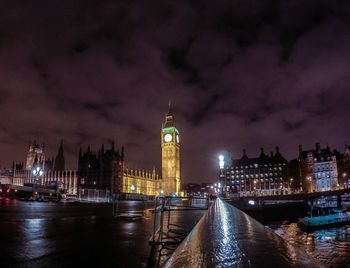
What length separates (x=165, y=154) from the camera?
139 metres

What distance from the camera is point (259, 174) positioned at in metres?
147

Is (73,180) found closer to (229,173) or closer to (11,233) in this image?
(229,173)

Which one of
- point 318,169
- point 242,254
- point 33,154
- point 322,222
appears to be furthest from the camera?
point 33,154

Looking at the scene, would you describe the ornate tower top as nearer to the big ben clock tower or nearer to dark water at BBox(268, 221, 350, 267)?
the big ben clock tower

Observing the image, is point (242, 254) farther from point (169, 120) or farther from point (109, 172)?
point (169, 120)

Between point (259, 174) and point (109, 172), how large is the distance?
7559 centimetres

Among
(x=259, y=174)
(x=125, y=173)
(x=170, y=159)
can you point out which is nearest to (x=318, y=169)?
(x=259, y=174)

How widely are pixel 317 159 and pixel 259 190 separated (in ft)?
119

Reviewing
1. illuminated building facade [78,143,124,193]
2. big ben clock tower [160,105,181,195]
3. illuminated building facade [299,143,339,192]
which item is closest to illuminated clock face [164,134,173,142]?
big ben clock tower [160,105,181,195]

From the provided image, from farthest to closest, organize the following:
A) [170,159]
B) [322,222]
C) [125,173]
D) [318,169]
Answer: [170,159] → [125,173] → [318,169] → [322,222]

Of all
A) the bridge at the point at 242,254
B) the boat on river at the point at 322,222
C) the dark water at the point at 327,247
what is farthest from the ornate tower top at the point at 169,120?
the bridge at the point at 242,254

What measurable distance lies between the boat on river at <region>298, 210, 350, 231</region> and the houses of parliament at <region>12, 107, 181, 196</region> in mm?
73035

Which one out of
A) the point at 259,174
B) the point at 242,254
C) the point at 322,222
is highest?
the point at 259,174

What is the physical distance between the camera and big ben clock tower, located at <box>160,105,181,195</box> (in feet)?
437
